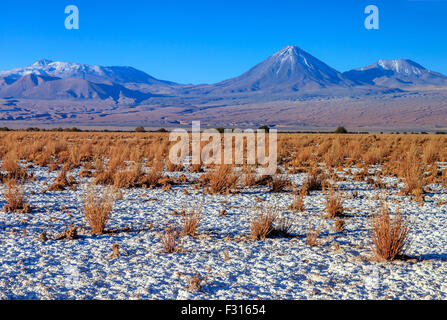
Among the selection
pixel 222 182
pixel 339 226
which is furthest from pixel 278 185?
pixel 339 226

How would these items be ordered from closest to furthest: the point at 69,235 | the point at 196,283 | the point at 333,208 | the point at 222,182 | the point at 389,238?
1. the point at 196,283
2. the point at 389,238
3. the point at 69,235
4. the point at 333,208
5. the point at 222,182

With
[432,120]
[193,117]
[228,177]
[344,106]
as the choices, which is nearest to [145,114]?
[193,117]

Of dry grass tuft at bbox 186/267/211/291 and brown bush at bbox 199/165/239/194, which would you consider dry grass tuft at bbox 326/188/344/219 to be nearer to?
brown bush at bbox 199/165/239/194

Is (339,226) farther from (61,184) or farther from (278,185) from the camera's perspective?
(61,184)

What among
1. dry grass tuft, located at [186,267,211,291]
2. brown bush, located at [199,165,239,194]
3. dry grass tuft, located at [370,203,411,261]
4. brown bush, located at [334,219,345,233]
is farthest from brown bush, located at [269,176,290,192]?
dry grass tuft, located at [186,267,211,291]

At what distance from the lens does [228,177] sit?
8844mm

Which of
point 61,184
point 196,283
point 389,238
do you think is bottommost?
point 196,283

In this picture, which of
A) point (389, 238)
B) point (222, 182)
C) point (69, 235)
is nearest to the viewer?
point (389, 238)

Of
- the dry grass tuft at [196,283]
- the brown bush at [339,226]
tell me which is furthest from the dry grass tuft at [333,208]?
the dry grass tuft at [196,283]

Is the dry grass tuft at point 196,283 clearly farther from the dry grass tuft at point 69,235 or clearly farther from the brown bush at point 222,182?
the brown bush at point 222,182

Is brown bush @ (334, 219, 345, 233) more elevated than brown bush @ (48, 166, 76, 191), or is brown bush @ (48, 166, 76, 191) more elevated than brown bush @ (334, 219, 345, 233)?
brown bush @ (48, 166, 76, 191)
